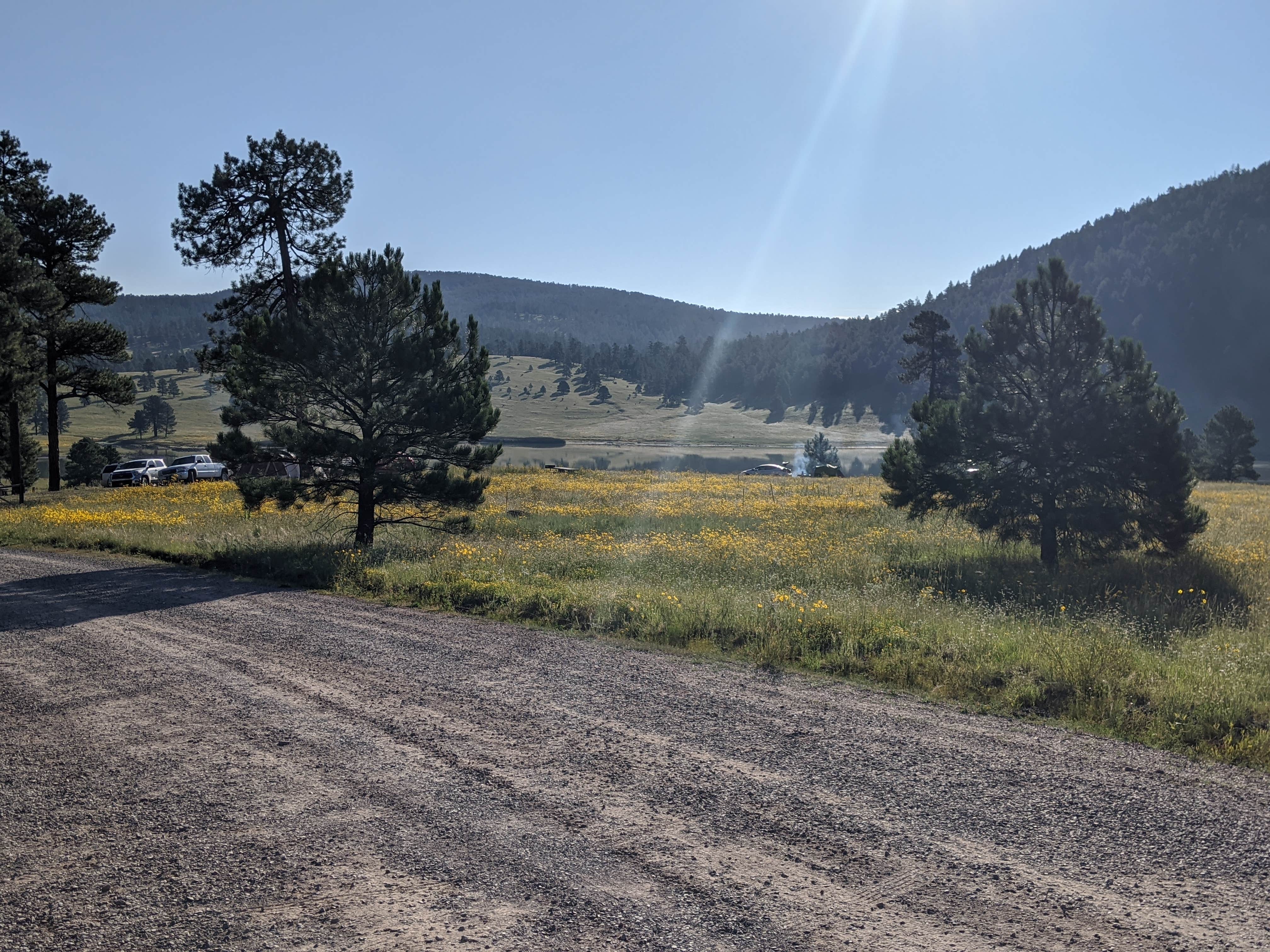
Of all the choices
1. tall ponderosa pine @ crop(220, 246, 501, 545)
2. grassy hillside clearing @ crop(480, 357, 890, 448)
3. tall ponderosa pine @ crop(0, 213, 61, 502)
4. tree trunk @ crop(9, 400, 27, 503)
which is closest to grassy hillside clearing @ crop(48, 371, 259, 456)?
grassy hillside clearing @ crop(480, 357, 890, 448)

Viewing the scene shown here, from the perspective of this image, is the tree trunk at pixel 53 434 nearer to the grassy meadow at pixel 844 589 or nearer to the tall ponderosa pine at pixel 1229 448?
the grassy meadow at pixel 844 589

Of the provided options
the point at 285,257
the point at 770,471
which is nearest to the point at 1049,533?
the point at 285,257

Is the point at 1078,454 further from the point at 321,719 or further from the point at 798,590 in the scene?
the point at 321,719

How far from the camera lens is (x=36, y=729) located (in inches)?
266

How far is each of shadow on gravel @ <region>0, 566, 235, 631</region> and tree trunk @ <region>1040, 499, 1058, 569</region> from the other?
16305mm

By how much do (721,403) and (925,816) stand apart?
Result: 641 ft

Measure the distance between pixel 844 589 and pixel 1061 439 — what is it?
23.7 ft

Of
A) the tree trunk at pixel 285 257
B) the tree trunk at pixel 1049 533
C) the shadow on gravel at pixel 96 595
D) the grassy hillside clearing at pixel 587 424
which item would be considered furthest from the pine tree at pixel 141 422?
the tree trunk at pixel 1049 533

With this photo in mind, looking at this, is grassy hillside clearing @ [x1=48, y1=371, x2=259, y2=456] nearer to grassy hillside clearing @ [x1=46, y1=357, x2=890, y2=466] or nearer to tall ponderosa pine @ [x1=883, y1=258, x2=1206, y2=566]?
grassy hillside clearing @ [x1=46, y1=357, x2=890, y2=466]

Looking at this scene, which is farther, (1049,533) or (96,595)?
(1049,533)

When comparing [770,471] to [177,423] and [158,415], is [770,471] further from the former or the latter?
[177,423]

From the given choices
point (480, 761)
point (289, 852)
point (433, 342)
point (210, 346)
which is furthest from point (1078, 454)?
point (210, 346)

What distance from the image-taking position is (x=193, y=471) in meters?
45.5

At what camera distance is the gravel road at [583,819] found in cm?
402
